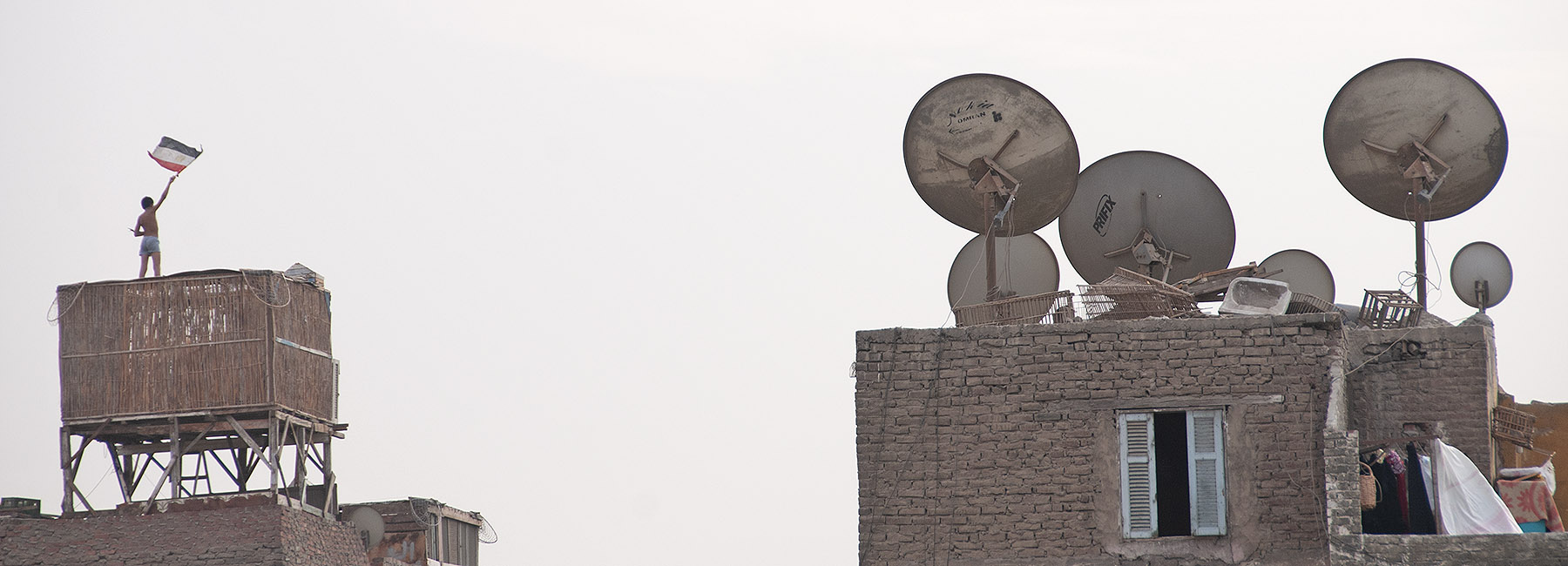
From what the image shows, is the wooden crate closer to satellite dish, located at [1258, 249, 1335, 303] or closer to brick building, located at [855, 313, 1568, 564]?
brick building, located at [855, 313, 1568, 564]

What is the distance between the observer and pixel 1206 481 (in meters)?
16.6

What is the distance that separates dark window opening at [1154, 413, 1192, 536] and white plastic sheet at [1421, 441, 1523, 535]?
82.6 inches

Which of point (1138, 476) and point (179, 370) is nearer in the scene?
point (1138, 476)

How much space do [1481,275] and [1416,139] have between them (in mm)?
1729

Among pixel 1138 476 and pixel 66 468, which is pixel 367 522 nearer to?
pixel 66 468

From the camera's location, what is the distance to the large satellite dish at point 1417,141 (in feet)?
62.9

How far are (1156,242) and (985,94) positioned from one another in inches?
99.4

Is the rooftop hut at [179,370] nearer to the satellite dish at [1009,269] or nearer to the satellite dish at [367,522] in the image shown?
the satellite dish at [367,522]

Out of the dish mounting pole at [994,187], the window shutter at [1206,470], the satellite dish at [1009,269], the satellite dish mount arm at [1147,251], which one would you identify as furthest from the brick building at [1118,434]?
the satellite dish at [1009,269]

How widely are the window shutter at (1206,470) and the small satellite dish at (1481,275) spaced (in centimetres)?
472

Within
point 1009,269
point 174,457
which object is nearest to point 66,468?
point 174,457

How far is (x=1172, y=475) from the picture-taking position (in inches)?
659

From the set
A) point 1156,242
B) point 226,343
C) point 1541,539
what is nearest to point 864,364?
point 1156,242

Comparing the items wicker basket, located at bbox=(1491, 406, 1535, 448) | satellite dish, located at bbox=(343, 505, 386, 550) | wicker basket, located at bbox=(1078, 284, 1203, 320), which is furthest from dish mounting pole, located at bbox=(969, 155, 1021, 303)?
satellite dish, located at bbox=(343, 505, 386, 550)
